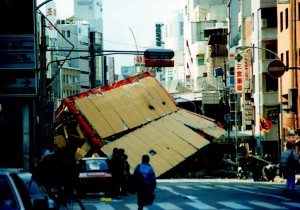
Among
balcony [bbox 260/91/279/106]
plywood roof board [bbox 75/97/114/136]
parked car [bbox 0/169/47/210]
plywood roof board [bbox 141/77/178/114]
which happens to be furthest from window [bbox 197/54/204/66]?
parked car [bbox 0/169/47/210]

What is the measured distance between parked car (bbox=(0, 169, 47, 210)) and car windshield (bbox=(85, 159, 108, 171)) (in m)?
19.1

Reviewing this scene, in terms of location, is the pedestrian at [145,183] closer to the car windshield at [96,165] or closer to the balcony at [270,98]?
the car windshield at [96,165]

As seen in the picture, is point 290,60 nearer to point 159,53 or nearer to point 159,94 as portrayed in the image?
point 159,94

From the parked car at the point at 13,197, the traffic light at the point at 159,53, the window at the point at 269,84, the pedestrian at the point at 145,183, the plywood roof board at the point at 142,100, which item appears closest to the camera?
the parked car at the point at 13,197

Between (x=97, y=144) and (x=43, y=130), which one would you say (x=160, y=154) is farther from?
(x=43, y=130)

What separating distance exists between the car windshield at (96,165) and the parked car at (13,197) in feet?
62.6

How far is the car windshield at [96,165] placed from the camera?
1231 inches

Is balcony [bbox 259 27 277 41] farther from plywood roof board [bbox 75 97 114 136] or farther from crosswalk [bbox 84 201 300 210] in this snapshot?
crosswalk [bbox 84 201 300 210]

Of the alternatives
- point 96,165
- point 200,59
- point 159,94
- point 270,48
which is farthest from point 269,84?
point 200,59

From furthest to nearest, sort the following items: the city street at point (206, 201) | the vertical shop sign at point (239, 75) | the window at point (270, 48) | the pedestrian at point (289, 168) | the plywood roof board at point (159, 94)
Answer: the vertical shop sign at point (239, 75)
the window at point (270, 48)
the plywood roof board at point (159, 94)
the pedestrian at point (289, 168)
the city street at point (206, 201)

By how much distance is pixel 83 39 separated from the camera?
181375mm

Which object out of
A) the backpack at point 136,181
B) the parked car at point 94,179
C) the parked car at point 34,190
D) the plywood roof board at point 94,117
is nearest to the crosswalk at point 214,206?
the backpack at point 136,181

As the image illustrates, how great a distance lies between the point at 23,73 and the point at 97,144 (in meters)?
15.8

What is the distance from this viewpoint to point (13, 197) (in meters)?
11.9
